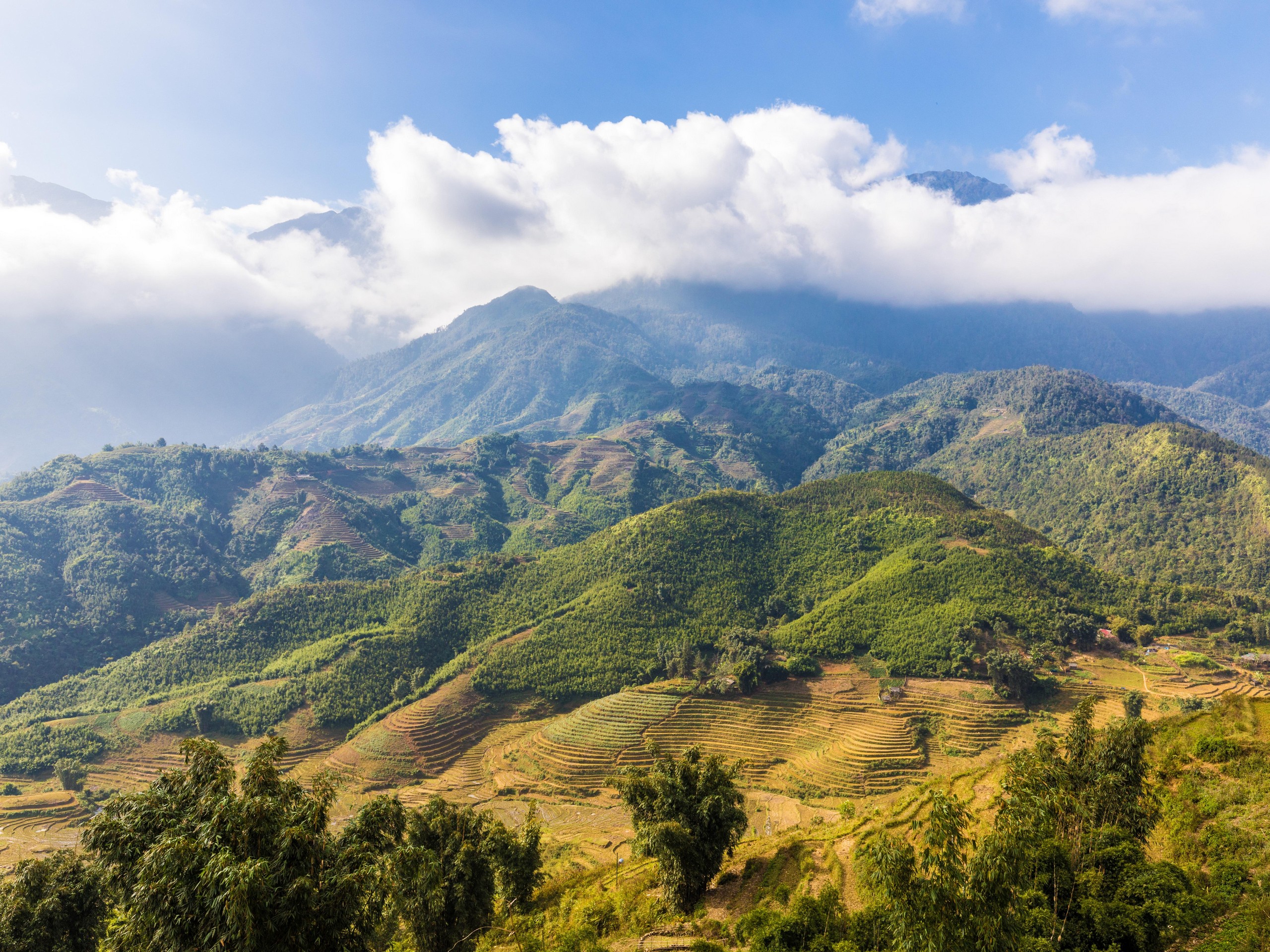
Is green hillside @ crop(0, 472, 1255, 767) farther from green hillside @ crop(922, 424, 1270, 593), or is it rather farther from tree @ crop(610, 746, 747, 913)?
tree @ crop(610, 746, 747, 913)

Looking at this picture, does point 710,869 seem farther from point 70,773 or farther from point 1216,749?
point 70,773

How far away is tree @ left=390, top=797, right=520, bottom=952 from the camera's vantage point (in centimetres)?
2583

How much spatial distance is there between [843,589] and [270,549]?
579 feet

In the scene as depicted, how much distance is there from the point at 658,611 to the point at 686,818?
248ft

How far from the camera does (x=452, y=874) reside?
28.9 m

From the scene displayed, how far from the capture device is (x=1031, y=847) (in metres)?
22.0

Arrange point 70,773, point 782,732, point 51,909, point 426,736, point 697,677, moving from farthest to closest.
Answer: point 697,677 → point 426,736 → point 70,773 → point 782,732 → point 51,909

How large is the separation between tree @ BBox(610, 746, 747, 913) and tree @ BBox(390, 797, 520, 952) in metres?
7.80

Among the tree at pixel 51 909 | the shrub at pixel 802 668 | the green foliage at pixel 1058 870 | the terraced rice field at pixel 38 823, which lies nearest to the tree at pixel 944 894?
the green foliage at pixel 1058 870

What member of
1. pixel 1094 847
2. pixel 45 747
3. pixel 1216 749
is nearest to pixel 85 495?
pixel 45 747

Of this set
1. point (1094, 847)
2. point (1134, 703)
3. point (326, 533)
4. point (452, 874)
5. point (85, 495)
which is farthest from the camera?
point (326, 533)

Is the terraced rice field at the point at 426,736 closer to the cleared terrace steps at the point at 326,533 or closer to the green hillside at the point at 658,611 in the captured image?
the green hillside at the point at 658,611

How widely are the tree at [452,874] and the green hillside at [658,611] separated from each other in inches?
2232

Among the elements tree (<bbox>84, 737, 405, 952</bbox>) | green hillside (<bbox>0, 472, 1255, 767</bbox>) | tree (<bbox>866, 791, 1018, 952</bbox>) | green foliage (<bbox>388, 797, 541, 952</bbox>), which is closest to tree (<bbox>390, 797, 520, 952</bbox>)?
green foliage (<bbox>388, 797, 541, 952</bbox>)
